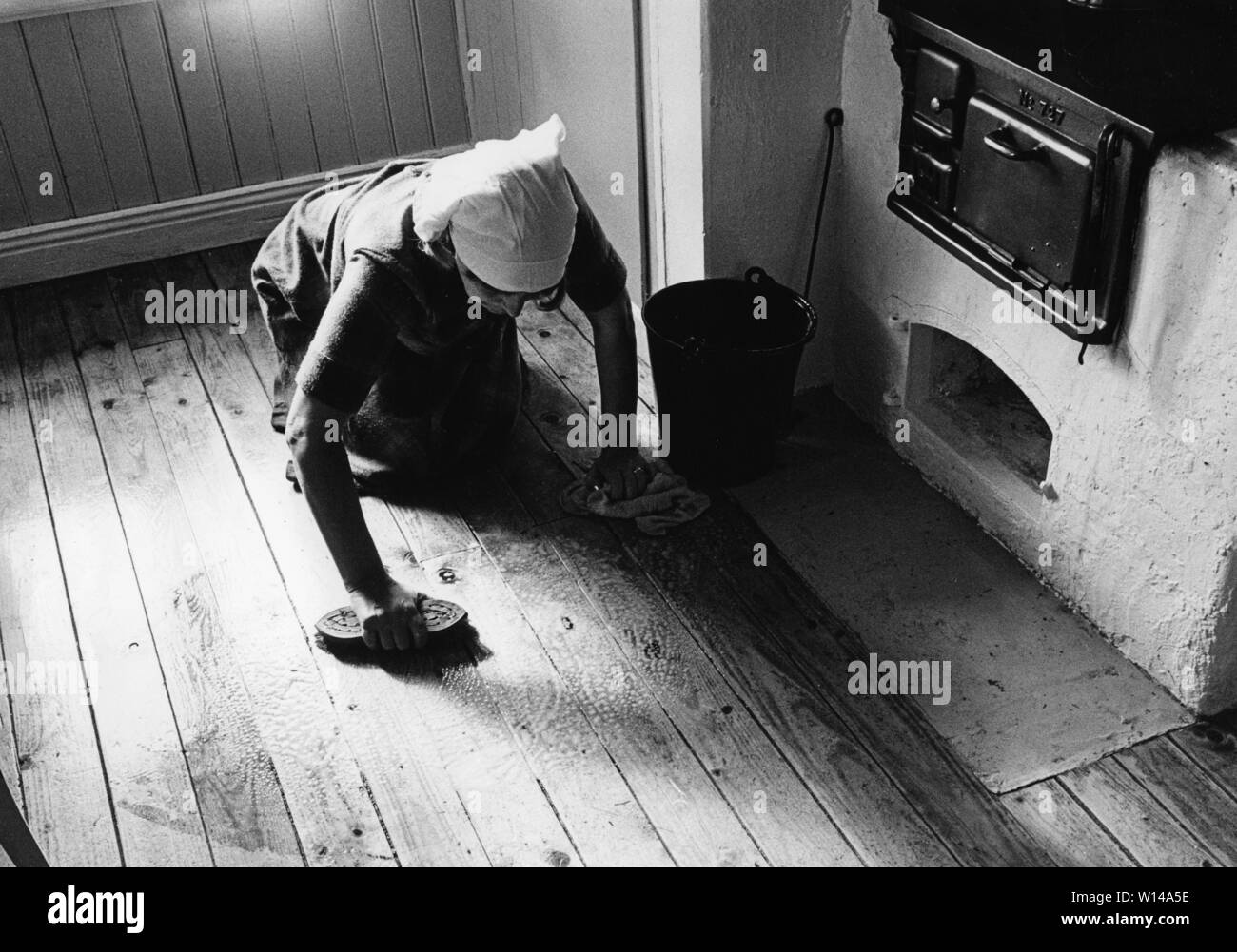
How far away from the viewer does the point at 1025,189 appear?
2328 millimetres

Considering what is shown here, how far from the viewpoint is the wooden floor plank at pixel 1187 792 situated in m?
2.13

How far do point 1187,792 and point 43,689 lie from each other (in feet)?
6.69

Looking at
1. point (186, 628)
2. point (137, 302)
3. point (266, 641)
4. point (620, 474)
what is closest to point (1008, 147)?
point (620, 474)

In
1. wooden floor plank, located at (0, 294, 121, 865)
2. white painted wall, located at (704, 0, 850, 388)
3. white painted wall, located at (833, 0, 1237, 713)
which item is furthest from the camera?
white painted wall, located at (704, 0, 850, 388)

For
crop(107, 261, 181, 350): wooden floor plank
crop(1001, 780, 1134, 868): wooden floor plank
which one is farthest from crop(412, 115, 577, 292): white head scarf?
crop(107, 261, 181, 350): wooden floor plank

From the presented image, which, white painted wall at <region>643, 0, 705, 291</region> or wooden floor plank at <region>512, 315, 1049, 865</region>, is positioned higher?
white painted wall at <region>643, 0, 705, 291</region>

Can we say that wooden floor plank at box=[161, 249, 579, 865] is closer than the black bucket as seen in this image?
Yes

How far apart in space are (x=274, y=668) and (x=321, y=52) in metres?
2.05

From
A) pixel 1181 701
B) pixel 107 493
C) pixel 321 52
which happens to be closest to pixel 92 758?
pixel 107 493

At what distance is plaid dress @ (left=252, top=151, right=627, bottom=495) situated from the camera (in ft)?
7.79

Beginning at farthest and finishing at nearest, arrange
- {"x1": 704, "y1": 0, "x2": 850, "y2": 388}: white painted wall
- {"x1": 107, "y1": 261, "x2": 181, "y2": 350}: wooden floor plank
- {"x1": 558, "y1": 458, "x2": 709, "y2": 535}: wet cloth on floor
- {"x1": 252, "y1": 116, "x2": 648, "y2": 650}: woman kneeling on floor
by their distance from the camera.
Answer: {"x1": 107, "y1": 261, "x2": 181, "y2": 350}: wooden floor plank < {"x1": 558, "y1": 458, "x2": 709, "y2": 535}: wet cloth on floor < {"x1": 704, "y1": 0, "x2": 850, "y2": 388}: white painted wall < {"x1": 252, "y1": 116, "x2": 648, "y2": 650}: woman kneeling on floor

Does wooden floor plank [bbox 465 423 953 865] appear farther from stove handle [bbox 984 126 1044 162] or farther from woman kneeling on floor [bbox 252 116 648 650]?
stove handle [bbox 984 126 1044 162]

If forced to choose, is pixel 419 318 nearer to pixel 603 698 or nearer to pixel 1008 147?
pixel 603 698

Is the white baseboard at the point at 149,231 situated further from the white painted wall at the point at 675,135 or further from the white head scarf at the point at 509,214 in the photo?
the white head scarf at the point at 509,214
